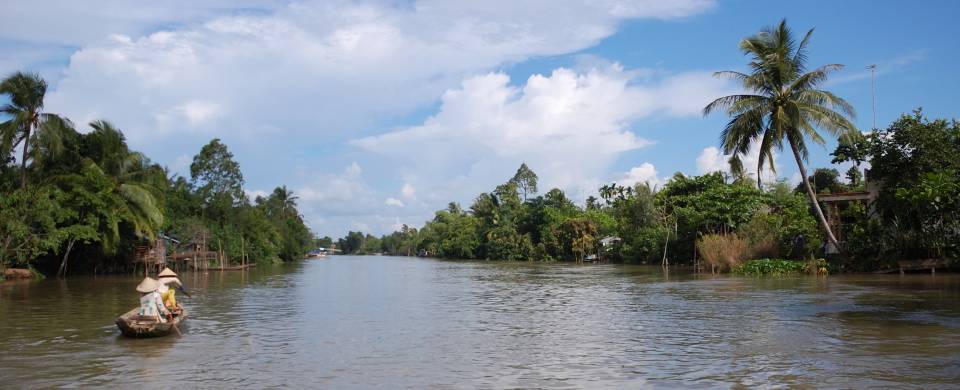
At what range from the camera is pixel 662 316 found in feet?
54.4

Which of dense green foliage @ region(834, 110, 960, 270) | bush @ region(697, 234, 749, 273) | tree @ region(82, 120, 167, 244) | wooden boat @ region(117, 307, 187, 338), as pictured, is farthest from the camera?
tree @ region(82, 120, 167, 244)

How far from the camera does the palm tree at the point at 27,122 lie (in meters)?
30.4

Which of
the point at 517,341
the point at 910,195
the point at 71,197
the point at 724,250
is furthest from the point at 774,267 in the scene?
the point at 71,197

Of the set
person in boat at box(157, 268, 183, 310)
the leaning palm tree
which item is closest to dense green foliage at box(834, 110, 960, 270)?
the leaning palm tree

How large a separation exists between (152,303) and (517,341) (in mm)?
6827

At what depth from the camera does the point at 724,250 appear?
108 ft

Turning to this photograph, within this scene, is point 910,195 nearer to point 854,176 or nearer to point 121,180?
point 854,176

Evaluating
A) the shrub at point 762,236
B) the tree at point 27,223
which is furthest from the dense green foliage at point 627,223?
the tree at point 27,223

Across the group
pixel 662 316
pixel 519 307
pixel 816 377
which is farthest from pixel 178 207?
pixel 816 377

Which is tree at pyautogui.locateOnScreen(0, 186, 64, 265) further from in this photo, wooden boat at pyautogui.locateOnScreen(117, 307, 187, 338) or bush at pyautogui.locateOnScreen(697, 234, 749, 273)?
bush at pyautogui.locateOnScreen(697, 234, 749, 273)

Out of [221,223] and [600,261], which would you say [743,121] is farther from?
[221,223]

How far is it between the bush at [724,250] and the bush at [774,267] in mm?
1705

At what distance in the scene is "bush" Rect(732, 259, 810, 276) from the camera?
2947cm

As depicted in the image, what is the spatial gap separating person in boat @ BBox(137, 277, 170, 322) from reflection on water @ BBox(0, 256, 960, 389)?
0.50 metres
